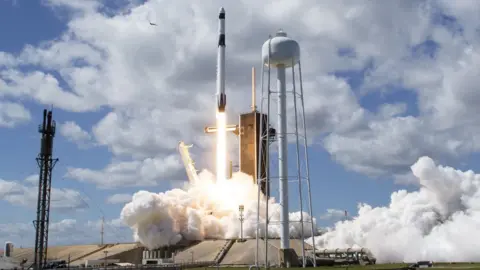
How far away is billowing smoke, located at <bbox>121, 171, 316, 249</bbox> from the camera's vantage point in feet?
285

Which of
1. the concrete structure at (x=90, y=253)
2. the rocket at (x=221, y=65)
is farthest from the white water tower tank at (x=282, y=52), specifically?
the concrete structure at (x=90, y=253)

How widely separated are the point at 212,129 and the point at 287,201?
39.4 meters

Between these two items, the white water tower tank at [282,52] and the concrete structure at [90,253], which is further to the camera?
the concrete structure at [90,253]

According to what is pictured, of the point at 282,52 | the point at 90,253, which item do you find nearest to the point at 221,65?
the point at 282,52

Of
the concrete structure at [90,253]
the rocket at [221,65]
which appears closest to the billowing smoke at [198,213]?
the concrete structure at [90,253]

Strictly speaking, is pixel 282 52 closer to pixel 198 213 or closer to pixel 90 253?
pixel 198 213

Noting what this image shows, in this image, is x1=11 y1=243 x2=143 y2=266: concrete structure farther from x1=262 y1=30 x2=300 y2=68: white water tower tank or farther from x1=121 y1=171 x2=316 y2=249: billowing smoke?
x1=262 y1=30 x2=300 y2=68: white water tower tank

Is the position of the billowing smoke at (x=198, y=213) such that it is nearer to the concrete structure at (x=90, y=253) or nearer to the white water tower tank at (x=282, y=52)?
the concrete structure at (x=90, y=253)

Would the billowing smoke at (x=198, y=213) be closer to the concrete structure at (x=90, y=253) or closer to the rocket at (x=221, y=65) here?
the concrete structure at (x=90, y=253)

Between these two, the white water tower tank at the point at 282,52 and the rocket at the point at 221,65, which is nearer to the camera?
the white water tower tank at the point at 282,52

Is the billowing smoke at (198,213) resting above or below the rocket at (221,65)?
below

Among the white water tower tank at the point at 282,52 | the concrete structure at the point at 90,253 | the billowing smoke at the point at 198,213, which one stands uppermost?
the white water tower tank at the point at 282,52

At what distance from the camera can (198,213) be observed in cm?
9331

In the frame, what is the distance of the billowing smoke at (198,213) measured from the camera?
8700 centimetres
